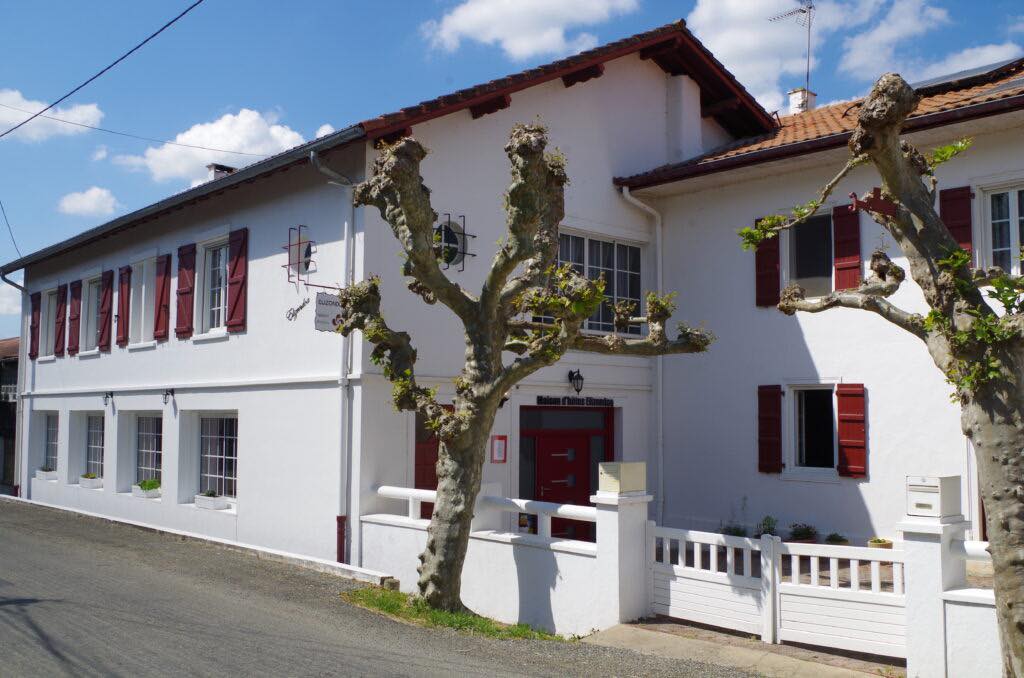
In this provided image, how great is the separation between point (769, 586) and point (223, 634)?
15.0ft

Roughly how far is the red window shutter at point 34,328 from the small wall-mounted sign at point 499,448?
1265 cm

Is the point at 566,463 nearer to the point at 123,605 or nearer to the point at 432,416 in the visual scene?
the point at 432,416

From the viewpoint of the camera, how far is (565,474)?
44.4 feet

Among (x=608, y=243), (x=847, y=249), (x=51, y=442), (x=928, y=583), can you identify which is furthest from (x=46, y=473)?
(x=928, y=583)

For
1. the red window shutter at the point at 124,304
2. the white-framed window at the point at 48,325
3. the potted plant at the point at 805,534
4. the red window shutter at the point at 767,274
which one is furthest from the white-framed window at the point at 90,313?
the potted plant at the point at 805,534

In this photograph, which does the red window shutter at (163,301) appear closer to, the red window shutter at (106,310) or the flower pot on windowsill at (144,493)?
the red window shutter at (106,310)

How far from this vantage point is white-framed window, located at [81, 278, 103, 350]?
18.3 metres

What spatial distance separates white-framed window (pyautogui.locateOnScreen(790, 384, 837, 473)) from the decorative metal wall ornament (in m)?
4.85

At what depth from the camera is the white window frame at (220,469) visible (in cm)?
1388

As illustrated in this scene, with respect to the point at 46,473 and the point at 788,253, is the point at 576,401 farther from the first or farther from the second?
the point at 46,473

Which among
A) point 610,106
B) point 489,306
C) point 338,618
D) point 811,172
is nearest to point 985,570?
point 811,172

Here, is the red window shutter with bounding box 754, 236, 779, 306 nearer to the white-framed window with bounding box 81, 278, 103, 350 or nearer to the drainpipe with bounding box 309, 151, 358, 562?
the drainpipe with bounding box 309, 151, 358, 562

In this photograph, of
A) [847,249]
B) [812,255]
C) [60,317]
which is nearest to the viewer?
[847,249]

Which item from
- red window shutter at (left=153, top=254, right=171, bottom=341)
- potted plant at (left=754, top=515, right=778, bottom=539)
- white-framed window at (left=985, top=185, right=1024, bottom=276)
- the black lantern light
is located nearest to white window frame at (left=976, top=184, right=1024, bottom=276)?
white-framed window at (left=985, top=185, right=1024, bottom=276)
